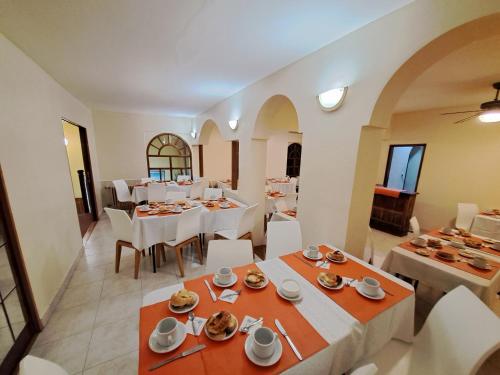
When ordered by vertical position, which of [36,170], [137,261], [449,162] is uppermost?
[449,162]

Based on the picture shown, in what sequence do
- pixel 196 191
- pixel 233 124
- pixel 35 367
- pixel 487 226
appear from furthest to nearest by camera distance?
1. pixel 196 191
2. pixel 233 124
3. pixel 487 226
4. pixel 35 367

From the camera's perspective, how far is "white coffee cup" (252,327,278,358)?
2.51 ft

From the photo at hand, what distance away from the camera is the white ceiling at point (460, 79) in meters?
1.80

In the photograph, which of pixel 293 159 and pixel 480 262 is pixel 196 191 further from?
pixel 480 262

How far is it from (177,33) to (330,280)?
7.38 ft

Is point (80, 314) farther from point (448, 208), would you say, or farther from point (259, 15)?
point (448, 208)

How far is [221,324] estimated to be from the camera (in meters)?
0.90

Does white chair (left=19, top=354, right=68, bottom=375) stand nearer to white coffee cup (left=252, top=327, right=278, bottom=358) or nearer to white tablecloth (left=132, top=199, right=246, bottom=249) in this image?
white coffee cup (left=252, top=327, right=278, bottom=358)

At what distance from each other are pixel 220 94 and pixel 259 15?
2.17m

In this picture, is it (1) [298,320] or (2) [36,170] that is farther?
(2) [36,170]

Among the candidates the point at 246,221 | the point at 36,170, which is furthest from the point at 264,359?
the point at 36,170

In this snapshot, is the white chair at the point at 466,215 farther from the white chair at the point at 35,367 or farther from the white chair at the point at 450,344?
the white chair at the point at 35,367

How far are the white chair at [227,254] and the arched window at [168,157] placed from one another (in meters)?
5.22

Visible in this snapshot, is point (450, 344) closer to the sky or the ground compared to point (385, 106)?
closer to the ground
